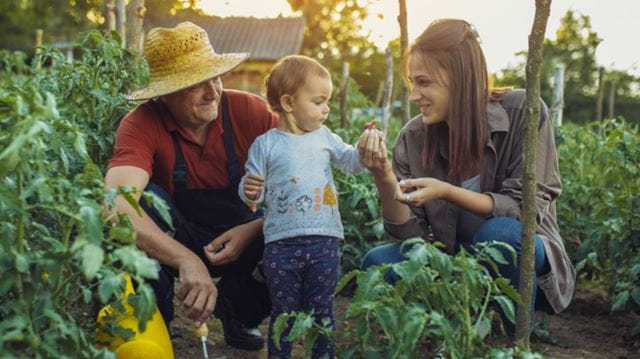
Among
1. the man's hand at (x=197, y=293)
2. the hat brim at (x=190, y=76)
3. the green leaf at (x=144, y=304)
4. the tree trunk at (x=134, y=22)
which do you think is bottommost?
the man's hand at (x=197, y=293)

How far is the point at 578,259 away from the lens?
4.71 meters

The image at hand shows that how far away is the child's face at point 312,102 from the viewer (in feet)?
9.88

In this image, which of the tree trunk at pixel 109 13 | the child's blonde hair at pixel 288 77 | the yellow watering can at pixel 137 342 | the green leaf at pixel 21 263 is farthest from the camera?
the tree trunk at pixel 109 13

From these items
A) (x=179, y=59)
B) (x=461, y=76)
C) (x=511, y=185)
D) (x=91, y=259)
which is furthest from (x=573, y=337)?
(x=91, y=259)

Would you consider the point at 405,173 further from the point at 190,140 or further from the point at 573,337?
the point at 573,337

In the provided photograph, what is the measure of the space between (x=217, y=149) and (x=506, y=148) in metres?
1.09

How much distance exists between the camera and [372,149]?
2.74m

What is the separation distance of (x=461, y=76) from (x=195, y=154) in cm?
106

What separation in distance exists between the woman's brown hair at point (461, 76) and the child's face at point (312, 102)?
374mm

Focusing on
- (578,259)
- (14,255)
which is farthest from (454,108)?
(578,259)

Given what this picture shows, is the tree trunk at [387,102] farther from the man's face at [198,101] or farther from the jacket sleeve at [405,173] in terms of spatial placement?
the man's face at [198,101]

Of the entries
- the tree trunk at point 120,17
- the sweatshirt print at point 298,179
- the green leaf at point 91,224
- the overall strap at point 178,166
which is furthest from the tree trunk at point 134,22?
the green leaf at point 91,224

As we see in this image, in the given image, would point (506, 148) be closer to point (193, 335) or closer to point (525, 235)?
point (525, 235)

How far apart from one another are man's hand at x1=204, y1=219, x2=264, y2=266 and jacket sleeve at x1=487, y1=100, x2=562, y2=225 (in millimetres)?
908
